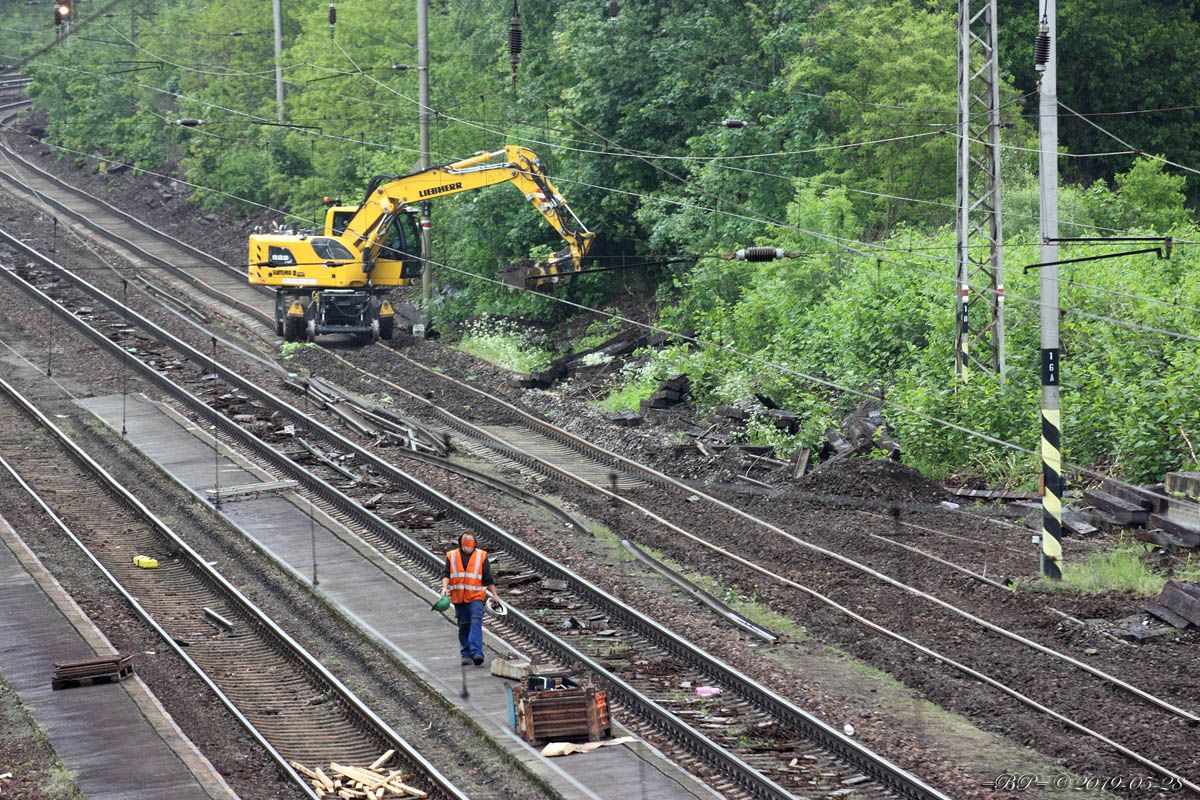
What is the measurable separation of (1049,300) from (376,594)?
33.1 feet

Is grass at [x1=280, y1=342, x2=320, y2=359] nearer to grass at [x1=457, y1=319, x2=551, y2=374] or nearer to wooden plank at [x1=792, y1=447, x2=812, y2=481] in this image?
grass at [x1=457, y1=319, x2=551, y2=374]

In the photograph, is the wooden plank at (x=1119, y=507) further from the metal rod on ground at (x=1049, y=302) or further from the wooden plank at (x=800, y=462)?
the wooden plank at (x=800, y=462)

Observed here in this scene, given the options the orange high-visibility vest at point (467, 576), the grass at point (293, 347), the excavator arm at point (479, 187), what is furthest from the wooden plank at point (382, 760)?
the grass at point (293, 347)

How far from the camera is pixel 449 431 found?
30047 millimetres

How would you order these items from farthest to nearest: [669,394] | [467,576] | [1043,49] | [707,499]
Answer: [669,394]
[707,499]
[1043,49]
[467,576]

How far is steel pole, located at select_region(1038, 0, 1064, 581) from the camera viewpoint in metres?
19.6

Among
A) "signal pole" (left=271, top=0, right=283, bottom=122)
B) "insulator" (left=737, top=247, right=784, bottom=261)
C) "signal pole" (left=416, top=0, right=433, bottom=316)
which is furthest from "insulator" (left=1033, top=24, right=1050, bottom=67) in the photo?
"signal pole" (left=271, top=0, right=283, bottom=122)

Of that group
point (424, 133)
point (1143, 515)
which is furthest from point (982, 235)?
point (424, 133)

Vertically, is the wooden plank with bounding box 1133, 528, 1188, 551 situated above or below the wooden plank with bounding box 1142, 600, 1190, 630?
above

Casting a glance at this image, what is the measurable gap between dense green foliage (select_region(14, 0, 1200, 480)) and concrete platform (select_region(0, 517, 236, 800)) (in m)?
13.4

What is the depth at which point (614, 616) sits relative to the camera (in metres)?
19.7

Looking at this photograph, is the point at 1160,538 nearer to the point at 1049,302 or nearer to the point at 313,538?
the point at 1049,302

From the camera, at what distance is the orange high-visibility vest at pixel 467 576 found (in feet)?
55.6

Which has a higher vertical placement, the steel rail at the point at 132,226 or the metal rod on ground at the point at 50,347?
the steel rail at the point at 132,226
